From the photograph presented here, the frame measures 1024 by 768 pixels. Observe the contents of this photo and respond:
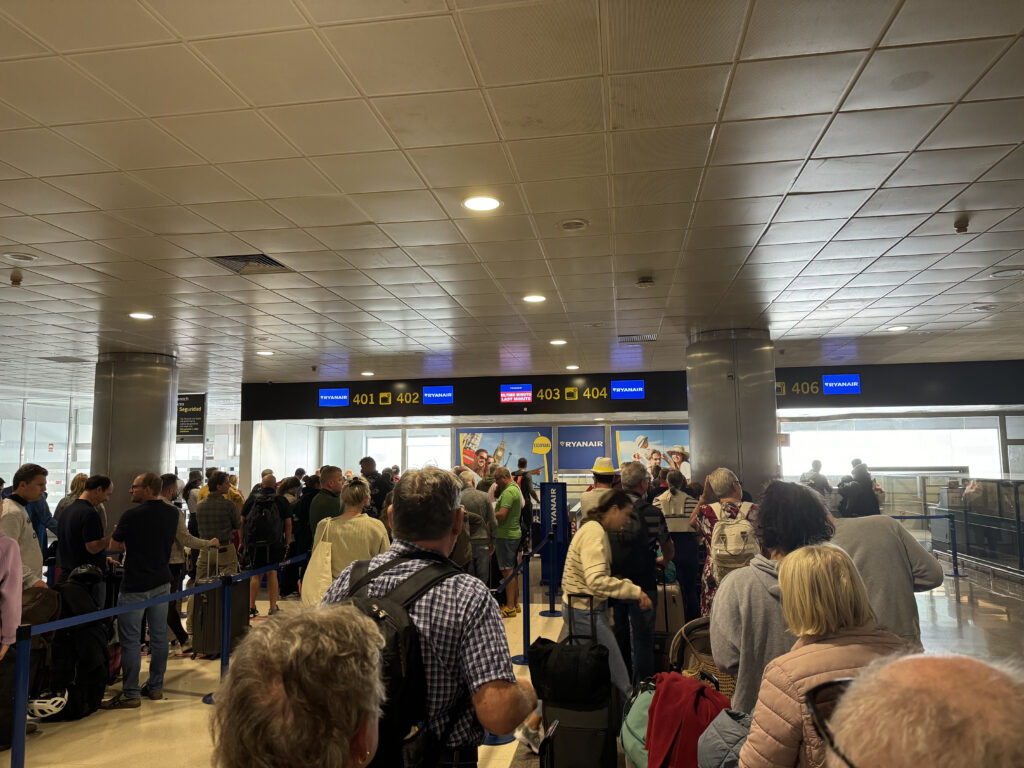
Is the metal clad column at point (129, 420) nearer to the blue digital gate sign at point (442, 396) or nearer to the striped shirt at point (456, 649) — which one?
the blue digital gate sign at point (442, 396)

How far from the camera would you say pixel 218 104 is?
3617mm

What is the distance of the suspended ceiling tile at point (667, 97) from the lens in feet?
11.1

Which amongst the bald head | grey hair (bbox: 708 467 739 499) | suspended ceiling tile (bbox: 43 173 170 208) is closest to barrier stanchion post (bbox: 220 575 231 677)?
suspended ceiling tile (bbox: 43 173 170 208)

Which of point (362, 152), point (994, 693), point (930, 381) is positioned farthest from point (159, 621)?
point (930, 381)

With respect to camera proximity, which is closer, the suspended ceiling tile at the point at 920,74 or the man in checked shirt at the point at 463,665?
the man in checked shirt at the point at 463,665

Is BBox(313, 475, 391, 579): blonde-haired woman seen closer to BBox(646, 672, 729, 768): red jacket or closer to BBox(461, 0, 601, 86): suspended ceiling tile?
BBox(646, 672, 729, 768): red jacket

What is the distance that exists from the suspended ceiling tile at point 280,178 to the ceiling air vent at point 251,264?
1577 mm

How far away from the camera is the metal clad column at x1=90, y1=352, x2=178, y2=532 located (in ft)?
35.3

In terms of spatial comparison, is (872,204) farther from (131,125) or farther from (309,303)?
(309,303)

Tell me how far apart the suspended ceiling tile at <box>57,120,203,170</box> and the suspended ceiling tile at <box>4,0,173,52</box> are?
0.75 meters

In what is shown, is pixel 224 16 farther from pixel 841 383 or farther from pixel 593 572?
pixel 841 383

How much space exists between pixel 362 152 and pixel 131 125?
1223 millimetres

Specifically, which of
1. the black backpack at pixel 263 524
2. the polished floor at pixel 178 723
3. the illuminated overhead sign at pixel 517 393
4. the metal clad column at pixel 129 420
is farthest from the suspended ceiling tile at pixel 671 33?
the illuminated overhead sign at pixel 517 393

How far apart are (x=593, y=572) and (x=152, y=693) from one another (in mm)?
3917
